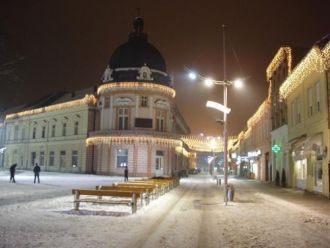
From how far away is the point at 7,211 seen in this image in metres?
14.9

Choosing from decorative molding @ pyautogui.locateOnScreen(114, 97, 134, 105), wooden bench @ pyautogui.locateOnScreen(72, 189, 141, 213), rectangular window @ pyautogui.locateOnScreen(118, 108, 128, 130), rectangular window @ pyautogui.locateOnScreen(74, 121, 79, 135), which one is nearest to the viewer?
wooden bench @ pyautogui.locateOnScreen(72, 189, 141, 213)

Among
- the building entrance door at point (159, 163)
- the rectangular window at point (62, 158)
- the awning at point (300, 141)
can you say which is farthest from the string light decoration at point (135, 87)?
the awning at point (300, 141)

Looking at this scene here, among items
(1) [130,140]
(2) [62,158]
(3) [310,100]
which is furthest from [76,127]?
(3) [310,100]

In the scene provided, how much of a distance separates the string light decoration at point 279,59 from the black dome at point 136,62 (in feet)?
62.6

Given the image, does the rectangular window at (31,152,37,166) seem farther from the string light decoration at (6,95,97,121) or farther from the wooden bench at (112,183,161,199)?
the wooden bench at (112,183,161,199)

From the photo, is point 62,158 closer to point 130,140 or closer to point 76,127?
point 76,127

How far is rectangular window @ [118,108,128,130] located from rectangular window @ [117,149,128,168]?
128 inches

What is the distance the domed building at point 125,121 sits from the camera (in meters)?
57.7

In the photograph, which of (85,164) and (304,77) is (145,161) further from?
(304,77)

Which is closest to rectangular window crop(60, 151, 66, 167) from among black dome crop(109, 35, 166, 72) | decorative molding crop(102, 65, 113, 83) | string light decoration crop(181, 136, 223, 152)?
decorative molding crop(102, 65, 113, 83)

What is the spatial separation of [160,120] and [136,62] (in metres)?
8.85

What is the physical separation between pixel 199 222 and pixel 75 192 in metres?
5.22

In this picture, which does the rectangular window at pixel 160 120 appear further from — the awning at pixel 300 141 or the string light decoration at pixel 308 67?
the awning at pixel 300 141

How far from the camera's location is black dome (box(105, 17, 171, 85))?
60.2 metres
